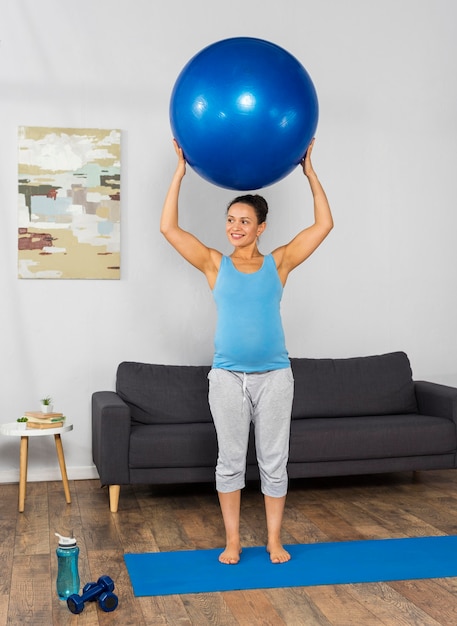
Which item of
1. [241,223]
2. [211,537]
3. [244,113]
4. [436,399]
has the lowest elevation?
Answer: [211,537]

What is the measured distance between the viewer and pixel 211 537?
3.57m

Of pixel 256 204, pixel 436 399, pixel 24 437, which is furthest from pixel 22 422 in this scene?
pixel 436 399

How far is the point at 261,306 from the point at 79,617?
4.21 feet

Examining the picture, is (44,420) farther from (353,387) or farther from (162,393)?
(353,387)

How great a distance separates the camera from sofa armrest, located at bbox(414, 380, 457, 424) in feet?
14.8

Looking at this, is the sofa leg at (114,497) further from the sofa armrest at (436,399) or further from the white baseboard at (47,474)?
the sofa armrest at (436,399)

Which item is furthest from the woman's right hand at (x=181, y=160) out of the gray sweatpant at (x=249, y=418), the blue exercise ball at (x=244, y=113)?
the gray sweatpant at (x=249, y=418)

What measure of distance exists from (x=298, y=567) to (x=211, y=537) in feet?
1.88

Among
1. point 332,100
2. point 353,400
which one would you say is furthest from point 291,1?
point 353,400

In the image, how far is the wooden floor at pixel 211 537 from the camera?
263cm

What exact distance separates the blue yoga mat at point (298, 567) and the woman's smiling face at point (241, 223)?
123 centimetres

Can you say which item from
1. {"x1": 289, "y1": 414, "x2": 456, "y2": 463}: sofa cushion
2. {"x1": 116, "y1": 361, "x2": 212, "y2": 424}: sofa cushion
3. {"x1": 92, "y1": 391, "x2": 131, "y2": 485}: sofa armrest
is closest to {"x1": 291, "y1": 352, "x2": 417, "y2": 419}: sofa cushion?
{"x1": 289, "y1": 414, "x2": 456, "y2": 463}: sofa cushion

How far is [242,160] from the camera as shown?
3.02 metres

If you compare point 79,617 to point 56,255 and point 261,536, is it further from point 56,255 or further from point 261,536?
point 56,255
